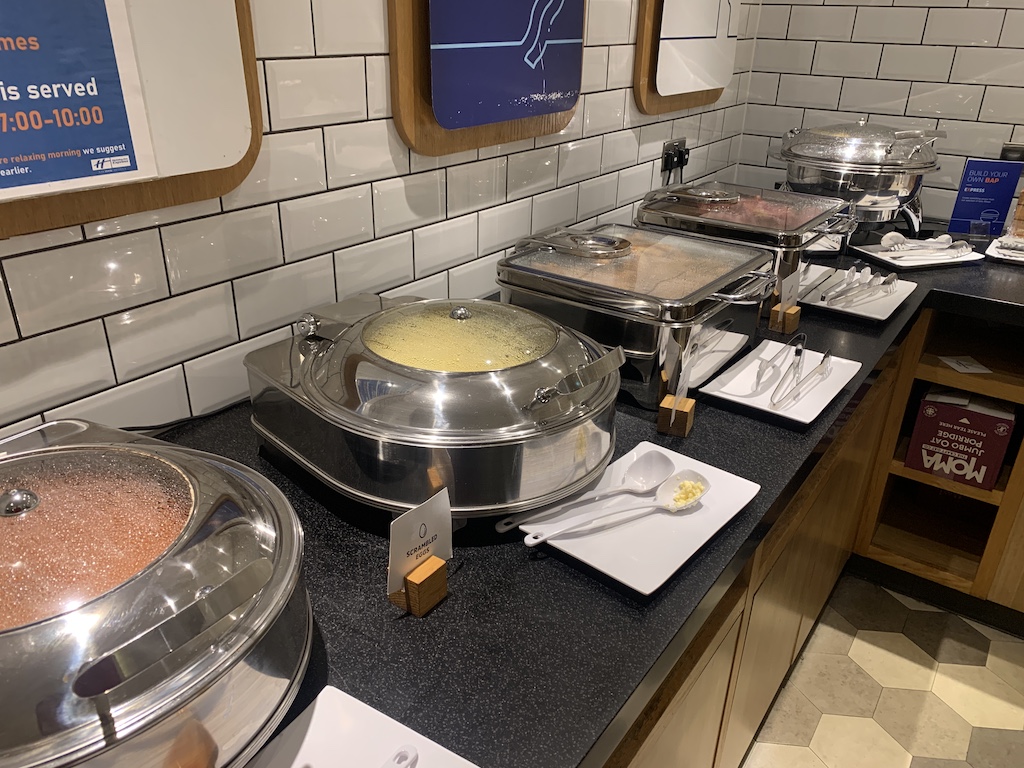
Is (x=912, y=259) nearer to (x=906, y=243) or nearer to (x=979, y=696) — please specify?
(x=906, y=243)

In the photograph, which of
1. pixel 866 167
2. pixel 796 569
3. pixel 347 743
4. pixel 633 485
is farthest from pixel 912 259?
pixel 347 743

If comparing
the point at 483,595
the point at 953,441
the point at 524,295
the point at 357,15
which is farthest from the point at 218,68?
the point at 953,441

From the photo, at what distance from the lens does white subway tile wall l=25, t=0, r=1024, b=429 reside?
2.79 ft

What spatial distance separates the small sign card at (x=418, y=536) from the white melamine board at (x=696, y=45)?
1296mm

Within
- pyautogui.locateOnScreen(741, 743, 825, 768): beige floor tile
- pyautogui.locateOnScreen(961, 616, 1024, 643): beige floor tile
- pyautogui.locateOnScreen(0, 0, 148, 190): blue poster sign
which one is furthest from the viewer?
pyautogui.locateOnScreen(961, 616, 1024, 643): beige floor tile

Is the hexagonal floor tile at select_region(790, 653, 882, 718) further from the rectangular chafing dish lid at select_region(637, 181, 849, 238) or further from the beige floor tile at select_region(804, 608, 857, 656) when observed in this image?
the rectangular chafing dish lid at select_region(637, 181, 849, 238)

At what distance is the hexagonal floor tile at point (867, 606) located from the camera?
1883mm

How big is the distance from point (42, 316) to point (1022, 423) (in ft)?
6.32

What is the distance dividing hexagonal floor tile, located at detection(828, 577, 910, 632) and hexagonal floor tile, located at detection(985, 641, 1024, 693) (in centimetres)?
20

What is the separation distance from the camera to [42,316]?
82 centimetres

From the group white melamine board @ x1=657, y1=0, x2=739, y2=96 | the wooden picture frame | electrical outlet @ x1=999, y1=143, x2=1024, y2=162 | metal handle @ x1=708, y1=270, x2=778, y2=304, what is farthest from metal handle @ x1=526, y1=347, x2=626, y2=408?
electrical outlet @ x1=999, y1=143, x2=1024, y2=162

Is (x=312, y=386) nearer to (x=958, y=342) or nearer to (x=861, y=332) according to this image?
(x=861, y=332)

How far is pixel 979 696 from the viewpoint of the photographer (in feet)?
5.53

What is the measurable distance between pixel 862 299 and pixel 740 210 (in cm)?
31
